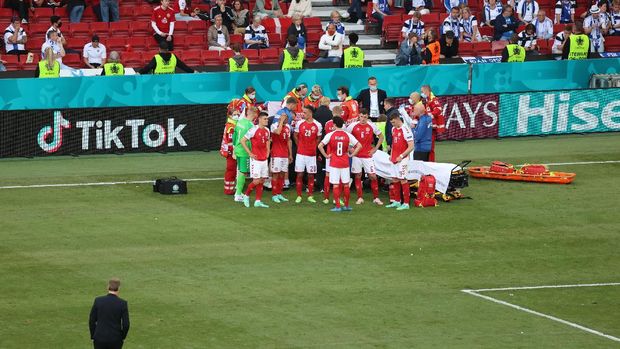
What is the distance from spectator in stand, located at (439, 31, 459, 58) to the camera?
1517 inches

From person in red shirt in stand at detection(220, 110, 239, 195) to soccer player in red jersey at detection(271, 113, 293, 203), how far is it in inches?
33.5

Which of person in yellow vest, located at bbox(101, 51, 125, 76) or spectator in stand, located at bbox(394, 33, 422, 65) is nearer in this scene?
person in yellow vest, located at bbox(101, 51, 125, 76)

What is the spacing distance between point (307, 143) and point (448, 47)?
41.6 ft

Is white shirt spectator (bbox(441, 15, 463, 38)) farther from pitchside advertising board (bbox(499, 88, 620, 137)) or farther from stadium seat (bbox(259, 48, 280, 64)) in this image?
pitchside advertising board (bbox(499, 88, 620, 137))

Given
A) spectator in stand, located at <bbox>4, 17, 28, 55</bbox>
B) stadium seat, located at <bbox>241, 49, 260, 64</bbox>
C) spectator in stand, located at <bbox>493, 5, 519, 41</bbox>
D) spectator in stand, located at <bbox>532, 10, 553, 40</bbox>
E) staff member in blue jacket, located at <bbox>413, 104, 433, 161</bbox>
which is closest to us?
staff member in blue jacket, located at <bbox>413, 104, 433, 161</bbox>

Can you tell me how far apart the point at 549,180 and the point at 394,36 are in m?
12.5

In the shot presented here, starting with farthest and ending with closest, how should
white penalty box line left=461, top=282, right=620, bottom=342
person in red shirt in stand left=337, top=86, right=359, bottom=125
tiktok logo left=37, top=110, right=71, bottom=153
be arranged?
tiktok logo left=37, top=110, right=71, bottom=153
person in red shirt in stand left=337, top=86, right=359, bottom=125
white penalty box line left=461, top=282, right=620, bottom=342

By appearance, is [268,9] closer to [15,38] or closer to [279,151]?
[15,38]

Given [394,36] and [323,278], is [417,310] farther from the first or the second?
[394,36]

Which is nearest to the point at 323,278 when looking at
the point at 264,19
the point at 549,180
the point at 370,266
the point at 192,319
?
the point at 370,266

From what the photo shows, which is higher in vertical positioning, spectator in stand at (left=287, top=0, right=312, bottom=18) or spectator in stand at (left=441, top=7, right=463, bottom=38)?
spectator in stand at (left=287, top=0, right=312, bottom=18)

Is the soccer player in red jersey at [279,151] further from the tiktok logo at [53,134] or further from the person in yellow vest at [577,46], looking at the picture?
the person in yellow vest at [577,46]

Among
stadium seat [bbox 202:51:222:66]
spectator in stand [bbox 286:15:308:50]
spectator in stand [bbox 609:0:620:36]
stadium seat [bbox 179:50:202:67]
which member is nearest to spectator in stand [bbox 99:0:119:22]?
stadium seat [bbox 179:50:202:67]

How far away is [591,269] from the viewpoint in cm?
2250
